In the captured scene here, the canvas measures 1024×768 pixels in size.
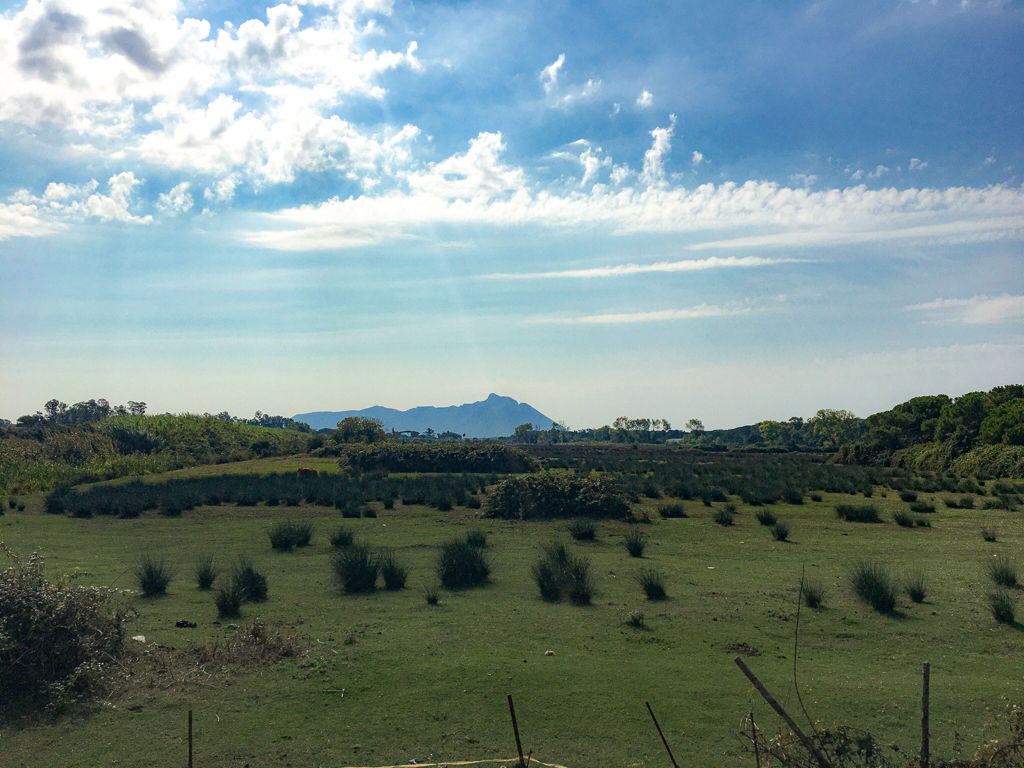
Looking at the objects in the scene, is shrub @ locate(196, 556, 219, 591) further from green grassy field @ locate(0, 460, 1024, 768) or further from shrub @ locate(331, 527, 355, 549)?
shrub @ locate(331, 527, 355, 549)

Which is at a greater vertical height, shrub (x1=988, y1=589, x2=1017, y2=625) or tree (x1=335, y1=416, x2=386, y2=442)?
tree (x1=335, y1=416, x2=386, y2=442)

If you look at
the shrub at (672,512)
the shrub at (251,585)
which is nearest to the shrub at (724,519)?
the shrub at (672,512)

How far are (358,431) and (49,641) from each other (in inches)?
2958

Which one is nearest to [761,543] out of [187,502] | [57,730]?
[57,730]

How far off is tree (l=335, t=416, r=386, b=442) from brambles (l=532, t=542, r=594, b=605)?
66.4 metres

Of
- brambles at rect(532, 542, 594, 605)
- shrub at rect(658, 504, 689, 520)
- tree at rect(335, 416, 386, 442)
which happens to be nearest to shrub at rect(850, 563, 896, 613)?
brambles at rect(532, 542, 594, 605)

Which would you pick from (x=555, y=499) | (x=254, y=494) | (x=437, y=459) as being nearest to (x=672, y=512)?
(x=555, y=499)

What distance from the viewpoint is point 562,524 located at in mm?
28094

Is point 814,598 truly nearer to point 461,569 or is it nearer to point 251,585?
point 461,569

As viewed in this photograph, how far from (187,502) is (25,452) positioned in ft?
115

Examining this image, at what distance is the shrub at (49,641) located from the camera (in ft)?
32.3

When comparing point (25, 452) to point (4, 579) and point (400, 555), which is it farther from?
point (4, 579)

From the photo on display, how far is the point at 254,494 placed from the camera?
39.2m

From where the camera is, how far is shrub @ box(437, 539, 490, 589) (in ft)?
54.5
